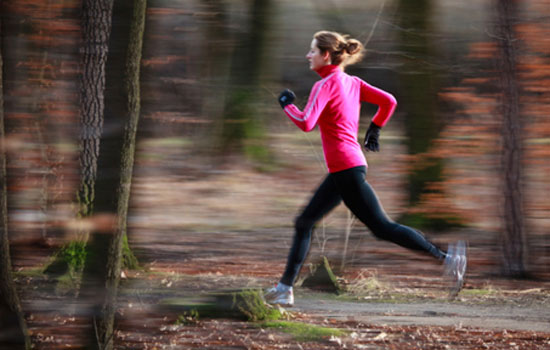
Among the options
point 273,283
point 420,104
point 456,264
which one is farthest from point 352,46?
point 420,104

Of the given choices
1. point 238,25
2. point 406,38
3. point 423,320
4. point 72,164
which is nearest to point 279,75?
point 238,25

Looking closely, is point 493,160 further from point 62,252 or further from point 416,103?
point 62,252

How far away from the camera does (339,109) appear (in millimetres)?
4109

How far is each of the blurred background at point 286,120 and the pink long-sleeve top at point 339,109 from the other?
3.82 metres

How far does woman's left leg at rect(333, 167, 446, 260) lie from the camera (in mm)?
4238

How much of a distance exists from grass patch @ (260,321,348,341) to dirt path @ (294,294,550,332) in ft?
1.95

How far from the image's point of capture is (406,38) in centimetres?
910

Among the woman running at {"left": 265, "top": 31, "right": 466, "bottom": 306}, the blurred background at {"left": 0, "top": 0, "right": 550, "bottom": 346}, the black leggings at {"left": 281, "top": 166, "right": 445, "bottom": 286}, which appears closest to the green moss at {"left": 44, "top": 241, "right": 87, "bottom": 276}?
the blurred background at {"left": 0, "top": 0, "right": 550, "bottom": 346}

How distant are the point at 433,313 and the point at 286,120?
6255 millimetres

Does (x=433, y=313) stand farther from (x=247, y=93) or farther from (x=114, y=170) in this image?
(x=247, y=93)

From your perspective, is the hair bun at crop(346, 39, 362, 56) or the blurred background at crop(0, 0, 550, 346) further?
the blurred background at crop(0, 0, 550, 346)

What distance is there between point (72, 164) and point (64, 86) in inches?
46.0

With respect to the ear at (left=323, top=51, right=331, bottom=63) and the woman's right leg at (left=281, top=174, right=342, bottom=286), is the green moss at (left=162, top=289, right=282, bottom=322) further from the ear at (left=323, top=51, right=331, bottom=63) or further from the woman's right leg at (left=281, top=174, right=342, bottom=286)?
the ear at (left=323, top=51, right=331, bottom=63)

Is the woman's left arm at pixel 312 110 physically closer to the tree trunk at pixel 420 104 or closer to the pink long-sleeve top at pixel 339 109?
the pink long-sleeve top at pixel 339 109
